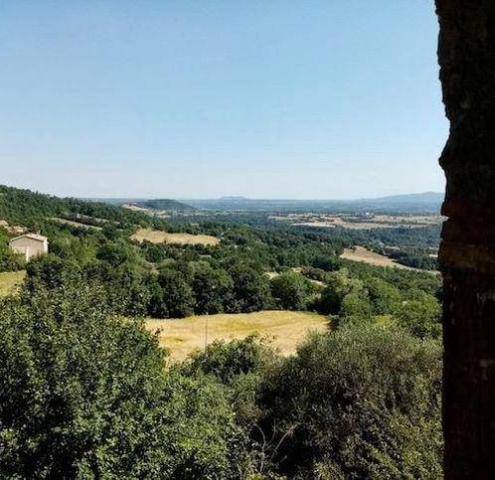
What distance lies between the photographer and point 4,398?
14641 millimetres

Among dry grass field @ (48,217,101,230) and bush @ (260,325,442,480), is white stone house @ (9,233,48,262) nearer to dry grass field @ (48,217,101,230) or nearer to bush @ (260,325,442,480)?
dry grass field @ (48,217,101,230)

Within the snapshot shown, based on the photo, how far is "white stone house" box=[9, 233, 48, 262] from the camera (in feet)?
284

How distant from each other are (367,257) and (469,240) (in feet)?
493

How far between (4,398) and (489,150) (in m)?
15.2

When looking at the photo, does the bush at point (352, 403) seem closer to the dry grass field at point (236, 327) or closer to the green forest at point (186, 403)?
the green forest at point (186, 403)

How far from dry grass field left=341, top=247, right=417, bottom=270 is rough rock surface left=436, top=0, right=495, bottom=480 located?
134 metres

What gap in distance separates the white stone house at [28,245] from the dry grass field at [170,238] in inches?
1222

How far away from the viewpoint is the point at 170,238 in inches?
5025

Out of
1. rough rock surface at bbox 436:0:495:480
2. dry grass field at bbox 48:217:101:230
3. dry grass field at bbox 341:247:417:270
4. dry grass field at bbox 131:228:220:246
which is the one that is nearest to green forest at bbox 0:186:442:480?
rough rock surface at bbox 436:0:495:480

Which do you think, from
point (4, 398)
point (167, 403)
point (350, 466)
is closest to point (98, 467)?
point (167, 403)

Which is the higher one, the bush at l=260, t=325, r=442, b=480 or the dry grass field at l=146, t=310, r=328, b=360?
the bush at l=260, t=325, r=442, b=480

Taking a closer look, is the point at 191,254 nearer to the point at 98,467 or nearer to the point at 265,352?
the point at 265,352

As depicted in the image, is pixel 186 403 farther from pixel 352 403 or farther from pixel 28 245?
pixel 28 245

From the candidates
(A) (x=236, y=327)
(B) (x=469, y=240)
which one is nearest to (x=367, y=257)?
(A) (x=236, y=327)
